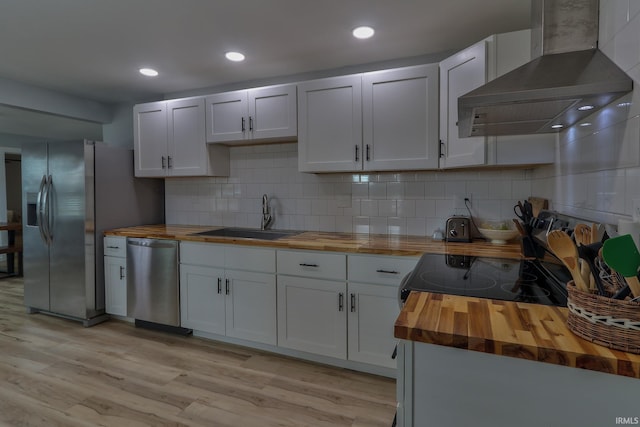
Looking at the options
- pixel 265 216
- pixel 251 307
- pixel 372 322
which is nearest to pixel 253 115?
pixel 265 216

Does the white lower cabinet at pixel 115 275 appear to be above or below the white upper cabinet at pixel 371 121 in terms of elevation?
below

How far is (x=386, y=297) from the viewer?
224 centimetres

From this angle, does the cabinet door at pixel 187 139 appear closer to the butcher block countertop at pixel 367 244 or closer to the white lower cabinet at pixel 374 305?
the butcher block countertop at pixel 367 244

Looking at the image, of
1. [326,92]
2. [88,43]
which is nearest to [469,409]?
A: [326,92]

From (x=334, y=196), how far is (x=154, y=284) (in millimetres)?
1790

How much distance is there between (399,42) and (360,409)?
2.47 m

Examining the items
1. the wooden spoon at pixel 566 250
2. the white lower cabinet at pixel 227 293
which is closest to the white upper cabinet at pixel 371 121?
the white lower cabinet at pixel 227 293

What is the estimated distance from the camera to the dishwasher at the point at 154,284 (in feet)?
9.73

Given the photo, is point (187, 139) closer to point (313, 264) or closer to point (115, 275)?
point (115, 275)

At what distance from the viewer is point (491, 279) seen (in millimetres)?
1509

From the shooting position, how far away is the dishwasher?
2.97 m

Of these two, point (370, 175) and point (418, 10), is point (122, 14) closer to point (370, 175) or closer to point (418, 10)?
point (418, 10)

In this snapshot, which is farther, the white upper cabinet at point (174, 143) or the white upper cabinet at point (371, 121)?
the white upper cabinet at point (174, 143)

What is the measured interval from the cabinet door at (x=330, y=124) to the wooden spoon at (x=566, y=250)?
1756 millimetres
